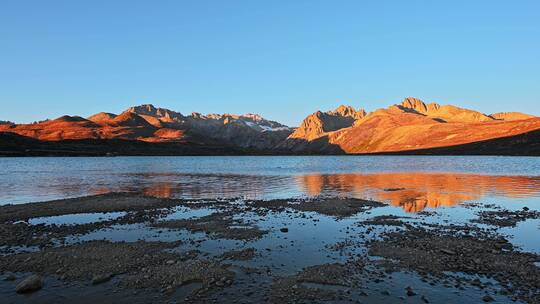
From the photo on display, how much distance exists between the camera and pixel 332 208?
137ft

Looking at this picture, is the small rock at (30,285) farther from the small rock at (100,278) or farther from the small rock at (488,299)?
the small rock at (488,299)

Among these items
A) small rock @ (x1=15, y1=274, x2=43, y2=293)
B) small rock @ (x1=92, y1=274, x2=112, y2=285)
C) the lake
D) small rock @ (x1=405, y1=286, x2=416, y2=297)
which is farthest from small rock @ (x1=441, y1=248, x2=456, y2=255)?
small rock @ (x1=15, y1=274, x2=43, y2=293)

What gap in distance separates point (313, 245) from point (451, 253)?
8684mm

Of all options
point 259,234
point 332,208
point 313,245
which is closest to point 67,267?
point 259,234

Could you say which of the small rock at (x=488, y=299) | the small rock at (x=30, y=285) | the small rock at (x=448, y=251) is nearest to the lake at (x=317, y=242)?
the small rock at (x=448, y=251)

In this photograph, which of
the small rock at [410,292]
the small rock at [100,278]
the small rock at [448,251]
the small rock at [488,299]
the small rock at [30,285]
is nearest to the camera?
the small rock at [488,299]

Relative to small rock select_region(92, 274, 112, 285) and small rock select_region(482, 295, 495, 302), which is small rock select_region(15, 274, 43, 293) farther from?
small rock select_region(482, 295, 495, 302)

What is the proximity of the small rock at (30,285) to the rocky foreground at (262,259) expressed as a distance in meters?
0.05

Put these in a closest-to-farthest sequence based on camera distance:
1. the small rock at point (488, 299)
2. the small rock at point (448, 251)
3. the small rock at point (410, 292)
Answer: the small rock at point (488, 299) < the small rock at point (410, 292) < the small rock at point (448, 251)

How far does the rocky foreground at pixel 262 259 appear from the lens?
17922 millimetres

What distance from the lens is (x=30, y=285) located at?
1830 centimetres

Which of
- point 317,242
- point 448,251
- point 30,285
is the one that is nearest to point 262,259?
point 317,242

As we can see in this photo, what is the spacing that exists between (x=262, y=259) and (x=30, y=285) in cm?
1207

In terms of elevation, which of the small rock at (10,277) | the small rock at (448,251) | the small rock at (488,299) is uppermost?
the small rock at (448,251)
